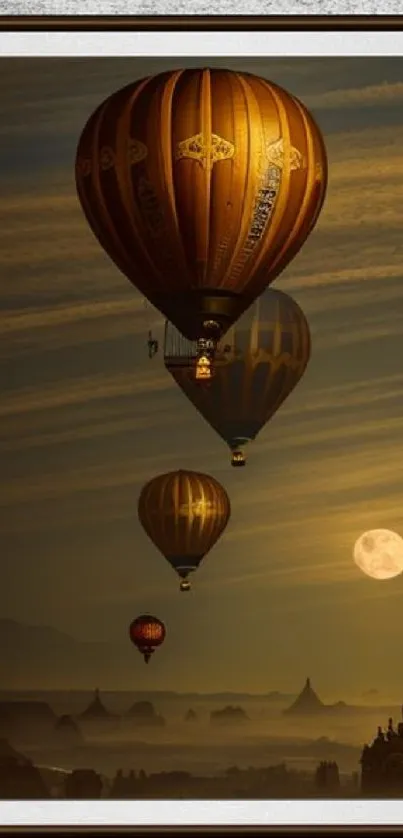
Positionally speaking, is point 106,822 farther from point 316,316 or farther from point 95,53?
point 95,53

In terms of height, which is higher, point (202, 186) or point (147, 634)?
point (202, 186)

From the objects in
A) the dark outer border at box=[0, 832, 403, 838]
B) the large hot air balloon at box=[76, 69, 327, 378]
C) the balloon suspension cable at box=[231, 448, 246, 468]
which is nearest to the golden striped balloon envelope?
the large hot air balloon at box=[76, 69, 327, 378]

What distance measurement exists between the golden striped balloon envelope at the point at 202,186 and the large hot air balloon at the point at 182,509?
24 cm

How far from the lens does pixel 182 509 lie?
1.91 meters

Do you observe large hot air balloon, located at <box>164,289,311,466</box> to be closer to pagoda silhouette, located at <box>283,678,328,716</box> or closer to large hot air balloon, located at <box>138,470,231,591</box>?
large hot air balloon, located at <box>138,470,231,591</box>

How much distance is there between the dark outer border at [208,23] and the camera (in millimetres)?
1935

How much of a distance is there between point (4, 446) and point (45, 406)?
3.3 inches

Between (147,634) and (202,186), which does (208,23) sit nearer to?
(202,186)

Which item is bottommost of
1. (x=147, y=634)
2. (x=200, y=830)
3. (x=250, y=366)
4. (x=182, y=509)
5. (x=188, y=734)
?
(x=200, y=830)

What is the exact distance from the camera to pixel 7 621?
188cm

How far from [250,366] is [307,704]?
51 cm

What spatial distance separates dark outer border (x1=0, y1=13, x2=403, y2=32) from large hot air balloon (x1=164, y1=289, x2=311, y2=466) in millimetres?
408

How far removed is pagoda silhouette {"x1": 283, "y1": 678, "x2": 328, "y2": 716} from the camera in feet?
6.03

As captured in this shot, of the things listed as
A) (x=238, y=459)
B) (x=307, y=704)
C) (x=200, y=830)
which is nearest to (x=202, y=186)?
(x=238, y=459)
